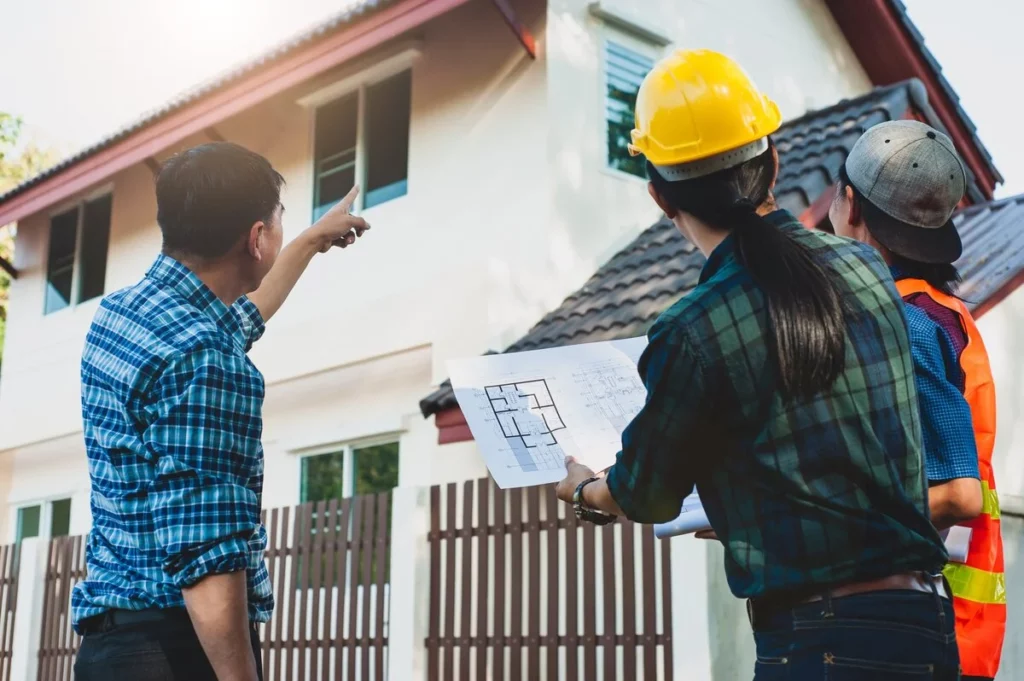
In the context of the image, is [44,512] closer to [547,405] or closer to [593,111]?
[593,111]

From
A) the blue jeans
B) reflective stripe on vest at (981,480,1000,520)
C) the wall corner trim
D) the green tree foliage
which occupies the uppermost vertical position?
the green tree foliage

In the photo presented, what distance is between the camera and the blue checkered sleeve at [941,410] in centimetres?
233

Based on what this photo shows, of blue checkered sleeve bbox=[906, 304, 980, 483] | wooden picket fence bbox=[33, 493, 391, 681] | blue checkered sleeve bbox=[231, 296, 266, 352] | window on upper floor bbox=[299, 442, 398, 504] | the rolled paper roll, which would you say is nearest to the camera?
blue checkered sleeve bbox=[906, 304, 980, 483]

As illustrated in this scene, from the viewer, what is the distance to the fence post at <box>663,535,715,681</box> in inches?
243

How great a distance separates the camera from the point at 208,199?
2.49 metres

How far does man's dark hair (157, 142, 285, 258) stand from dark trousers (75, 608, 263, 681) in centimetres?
76

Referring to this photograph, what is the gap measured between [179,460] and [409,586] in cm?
588

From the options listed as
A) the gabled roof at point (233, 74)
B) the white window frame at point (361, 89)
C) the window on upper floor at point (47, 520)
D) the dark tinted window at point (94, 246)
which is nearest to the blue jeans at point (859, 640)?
the gabled roof at point (233, 74)

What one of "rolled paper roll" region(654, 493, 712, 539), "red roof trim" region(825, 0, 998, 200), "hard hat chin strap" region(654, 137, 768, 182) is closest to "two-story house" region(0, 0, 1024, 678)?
"red roof trim" region(825, 0, 998, 200)

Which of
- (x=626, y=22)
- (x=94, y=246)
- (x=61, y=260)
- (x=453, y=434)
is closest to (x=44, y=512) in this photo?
(x=61, y=260)

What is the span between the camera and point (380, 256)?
1076 centimetres

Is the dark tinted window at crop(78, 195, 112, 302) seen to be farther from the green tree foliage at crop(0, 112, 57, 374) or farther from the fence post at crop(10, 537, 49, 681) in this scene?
the green tree foliage at crop(0, 112, 57, 374)

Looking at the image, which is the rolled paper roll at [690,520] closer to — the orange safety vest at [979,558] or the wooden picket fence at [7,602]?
the orange safety vest at [979,558]

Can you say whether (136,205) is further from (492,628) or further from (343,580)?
(492,628)
